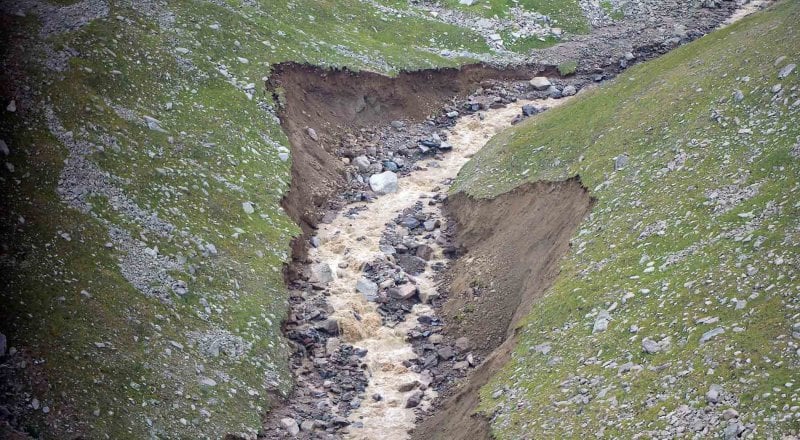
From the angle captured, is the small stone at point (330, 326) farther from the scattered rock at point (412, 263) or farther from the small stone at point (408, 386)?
the scattered rock at point (412, 263)

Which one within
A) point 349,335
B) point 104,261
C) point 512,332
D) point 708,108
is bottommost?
point 349,335

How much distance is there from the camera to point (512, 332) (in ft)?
90.6

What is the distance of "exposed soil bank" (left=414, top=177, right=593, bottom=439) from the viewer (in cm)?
2698

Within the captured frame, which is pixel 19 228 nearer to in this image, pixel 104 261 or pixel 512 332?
pixel 104 261

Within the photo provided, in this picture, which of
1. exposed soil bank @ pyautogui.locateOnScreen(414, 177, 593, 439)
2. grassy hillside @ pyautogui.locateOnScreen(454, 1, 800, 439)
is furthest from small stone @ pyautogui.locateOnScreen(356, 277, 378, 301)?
grassy hillside @ pyautogui.locateOnScreen(454, 1, 800, 439)

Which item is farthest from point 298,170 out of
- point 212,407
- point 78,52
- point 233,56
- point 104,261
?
point 212,407

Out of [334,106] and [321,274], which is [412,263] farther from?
[334,106]

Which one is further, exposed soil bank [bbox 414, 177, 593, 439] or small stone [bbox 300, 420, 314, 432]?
small stone [bbox 300, 420, 314, 432]

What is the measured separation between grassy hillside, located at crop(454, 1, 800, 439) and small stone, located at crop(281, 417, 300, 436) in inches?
267

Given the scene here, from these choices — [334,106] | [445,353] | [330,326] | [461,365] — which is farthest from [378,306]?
[334,106]

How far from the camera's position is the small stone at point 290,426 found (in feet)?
89.8

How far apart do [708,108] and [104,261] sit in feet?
75.7

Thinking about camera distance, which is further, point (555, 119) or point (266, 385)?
point (555, 119)

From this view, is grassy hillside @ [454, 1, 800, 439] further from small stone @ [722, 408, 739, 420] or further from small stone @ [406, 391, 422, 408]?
small stone @ [406, 391, 422, 408]
